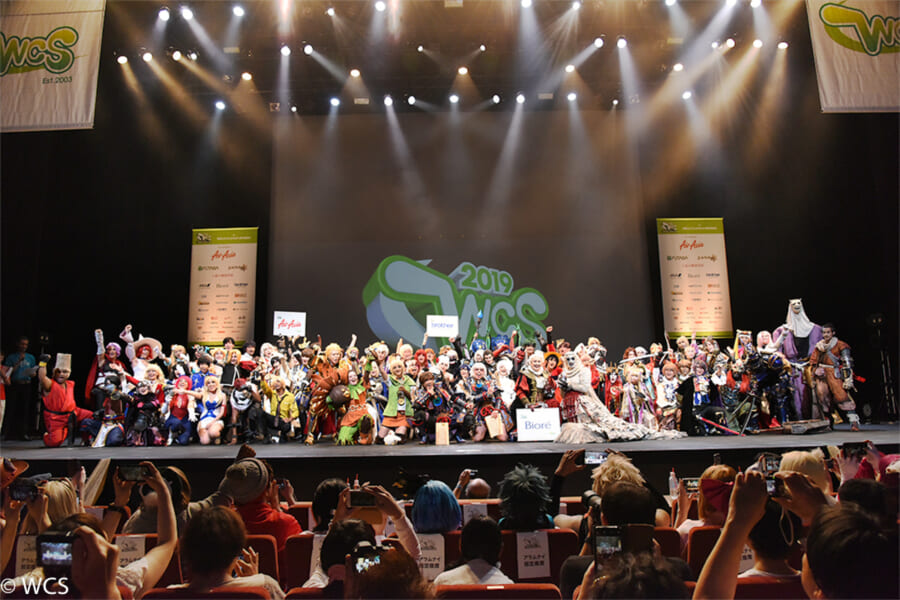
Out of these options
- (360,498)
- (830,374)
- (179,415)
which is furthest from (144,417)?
→ (830,374)

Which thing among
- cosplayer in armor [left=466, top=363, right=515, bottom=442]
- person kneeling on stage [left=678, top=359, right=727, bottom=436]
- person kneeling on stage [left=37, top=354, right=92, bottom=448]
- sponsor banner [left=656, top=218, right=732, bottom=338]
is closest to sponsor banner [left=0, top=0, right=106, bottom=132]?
person kneeling on stage [left=37, top=354, right=92, bottom=448]

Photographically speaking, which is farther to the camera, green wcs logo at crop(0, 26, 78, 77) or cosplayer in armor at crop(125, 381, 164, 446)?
cosplayer in armor at crop(125, 381, 164, 446)

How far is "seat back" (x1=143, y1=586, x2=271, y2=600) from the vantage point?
1.61 m

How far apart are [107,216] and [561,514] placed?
33.7ft

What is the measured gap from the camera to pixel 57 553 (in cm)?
142

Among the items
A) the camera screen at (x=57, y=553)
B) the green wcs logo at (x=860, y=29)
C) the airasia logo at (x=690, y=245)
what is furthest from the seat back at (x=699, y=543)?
the airasia logo at (x=690, y=245)

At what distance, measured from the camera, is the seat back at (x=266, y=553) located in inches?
92.2

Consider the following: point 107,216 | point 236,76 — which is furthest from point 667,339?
point 107,216

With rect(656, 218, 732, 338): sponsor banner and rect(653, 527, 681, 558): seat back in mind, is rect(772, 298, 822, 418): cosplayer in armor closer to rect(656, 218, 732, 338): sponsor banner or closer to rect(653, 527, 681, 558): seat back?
rect(656, 218, 732, 338): sponsor banner

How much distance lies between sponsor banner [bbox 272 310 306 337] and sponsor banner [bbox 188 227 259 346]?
0.99m

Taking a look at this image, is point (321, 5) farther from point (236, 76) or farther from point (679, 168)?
point (679, 168)

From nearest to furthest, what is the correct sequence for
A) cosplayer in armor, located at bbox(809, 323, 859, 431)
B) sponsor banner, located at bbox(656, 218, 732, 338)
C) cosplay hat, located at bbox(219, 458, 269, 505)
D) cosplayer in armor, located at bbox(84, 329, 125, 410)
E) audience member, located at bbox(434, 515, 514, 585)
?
audience member, located at bbox(434, 515, 514, 585) < cosplay hat, located at bbox(219, 458, 269, 505) < cosplayer in armor, located at bbox(84, 329, 125, 410) < cosplayer in armor, located at bbox(809, 323, 859, 431) < sponsor banner, located at bbox(656, 218, 732, 338)

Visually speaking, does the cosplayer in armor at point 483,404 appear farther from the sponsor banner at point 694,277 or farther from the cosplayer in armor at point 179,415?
the sponsor banner at point 694,277

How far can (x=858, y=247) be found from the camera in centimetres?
1034
